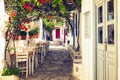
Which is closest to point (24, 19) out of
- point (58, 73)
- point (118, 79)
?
point (58, 73)

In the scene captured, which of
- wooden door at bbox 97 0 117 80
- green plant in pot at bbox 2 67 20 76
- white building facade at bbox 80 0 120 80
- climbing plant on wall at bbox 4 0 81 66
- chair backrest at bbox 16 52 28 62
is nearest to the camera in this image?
white building facade at bbox 80 0 120 80

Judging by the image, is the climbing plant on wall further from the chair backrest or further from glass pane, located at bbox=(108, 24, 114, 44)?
glass pane, located at bbox=(108, 24, 114, 44)

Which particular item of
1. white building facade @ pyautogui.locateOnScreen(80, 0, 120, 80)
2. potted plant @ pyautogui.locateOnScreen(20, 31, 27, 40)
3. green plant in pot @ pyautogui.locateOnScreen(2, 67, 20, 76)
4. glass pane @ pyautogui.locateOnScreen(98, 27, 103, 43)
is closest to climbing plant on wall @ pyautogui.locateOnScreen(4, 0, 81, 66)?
potted plant @ pyautogui.locateOnScreen(20, 31, 27, 40)

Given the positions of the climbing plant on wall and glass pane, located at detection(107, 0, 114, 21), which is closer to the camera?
glass pane, located at detection(107, 0, 114, 21)

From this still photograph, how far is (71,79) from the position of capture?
945cm

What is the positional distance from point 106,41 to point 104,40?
4.3 inches

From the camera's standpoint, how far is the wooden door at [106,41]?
452 centimetres

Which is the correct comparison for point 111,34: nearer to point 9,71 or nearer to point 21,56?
point 9,71

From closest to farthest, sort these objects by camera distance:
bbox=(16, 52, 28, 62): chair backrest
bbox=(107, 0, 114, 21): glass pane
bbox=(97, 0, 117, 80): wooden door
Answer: bbox=(97, 0, 117, 80): wooden door
bbox=(107, 0, 114, 21): glass pane
bbox=(16, 52, 28, 62): chair backrest

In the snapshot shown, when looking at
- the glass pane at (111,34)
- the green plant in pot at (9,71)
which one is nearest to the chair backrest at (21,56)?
the green plant in pot at (9,71)

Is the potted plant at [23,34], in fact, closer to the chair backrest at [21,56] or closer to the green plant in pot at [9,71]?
the chair backrest at [21,56]

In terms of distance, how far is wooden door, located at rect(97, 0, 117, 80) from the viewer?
4520 mm

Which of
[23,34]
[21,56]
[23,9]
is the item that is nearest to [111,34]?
[21,56]

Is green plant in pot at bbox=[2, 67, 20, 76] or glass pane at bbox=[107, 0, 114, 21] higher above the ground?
glass pane at bbox=[107, 0, 114, 21]
